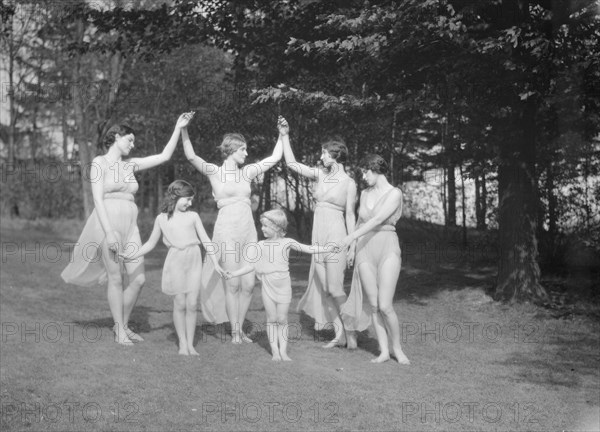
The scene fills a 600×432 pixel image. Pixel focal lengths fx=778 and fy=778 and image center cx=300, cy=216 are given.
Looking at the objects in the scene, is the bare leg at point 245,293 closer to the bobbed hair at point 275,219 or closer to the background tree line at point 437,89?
the bobbed hair at point 275,219

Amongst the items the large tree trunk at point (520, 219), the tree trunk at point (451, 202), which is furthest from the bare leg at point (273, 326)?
the tree trunk at point (451, 202)

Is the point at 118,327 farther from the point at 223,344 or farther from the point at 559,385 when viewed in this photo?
the point at 559,385

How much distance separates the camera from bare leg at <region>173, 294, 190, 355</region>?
9.05 meters

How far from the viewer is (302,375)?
8273 mm

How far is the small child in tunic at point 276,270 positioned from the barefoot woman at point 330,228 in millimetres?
579

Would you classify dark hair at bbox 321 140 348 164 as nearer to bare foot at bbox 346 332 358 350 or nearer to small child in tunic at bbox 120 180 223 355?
small child in tunic at bbox 120 180 223 355

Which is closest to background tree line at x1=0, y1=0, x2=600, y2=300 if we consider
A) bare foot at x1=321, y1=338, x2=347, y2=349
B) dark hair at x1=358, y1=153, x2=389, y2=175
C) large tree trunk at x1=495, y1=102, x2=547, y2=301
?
large tree trunk at x1=495, y1=102, x2=547, y2=301

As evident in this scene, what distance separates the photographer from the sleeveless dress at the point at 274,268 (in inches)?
343

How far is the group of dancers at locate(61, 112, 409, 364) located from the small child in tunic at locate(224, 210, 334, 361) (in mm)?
11

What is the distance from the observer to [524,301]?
1287 cm

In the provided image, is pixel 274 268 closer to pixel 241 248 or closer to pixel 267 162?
pixel 241 248

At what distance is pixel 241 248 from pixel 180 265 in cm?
79

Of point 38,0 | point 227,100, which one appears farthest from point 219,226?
point 38,0

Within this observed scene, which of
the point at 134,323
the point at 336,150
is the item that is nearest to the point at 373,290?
the point at 336,150
